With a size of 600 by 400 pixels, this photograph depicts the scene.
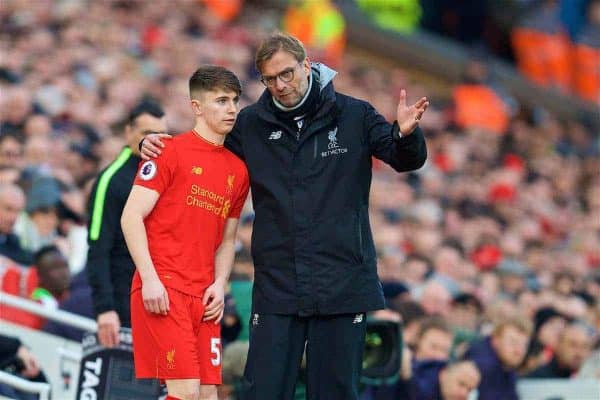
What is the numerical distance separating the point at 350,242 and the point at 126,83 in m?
8.80

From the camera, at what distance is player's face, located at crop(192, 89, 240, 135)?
6.24m

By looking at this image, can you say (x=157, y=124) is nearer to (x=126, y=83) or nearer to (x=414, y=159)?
(x=414, y=159)

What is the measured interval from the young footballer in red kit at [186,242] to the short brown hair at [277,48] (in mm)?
188

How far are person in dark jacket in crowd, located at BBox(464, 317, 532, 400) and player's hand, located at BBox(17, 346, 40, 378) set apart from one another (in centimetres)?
285

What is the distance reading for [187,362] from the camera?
20.0ft

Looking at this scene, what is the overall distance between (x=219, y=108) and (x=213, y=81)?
0.39 ft

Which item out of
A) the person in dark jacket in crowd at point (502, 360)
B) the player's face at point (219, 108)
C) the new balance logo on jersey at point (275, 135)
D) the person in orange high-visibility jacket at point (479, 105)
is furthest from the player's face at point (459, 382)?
the person in orange high-visibility jacket at point (479, 105)

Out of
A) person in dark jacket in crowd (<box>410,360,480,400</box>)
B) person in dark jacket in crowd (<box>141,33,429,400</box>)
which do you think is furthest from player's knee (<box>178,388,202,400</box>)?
person in dark jacket in crowd (<box>410,360,480,400</box>)

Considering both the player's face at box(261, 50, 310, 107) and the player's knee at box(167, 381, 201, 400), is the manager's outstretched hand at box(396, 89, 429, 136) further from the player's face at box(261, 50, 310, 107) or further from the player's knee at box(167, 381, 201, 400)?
the player's knee at box(167, 381, 201, 400)

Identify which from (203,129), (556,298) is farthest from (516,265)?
(203,129)

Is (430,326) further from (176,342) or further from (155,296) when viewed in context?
(155,296)

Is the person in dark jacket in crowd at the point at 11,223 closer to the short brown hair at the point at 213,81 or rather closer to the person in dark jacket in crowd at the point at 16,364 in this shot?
the person in dark jacket in crowd at the point at 16,364

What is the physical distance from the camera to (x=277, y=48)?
612cm

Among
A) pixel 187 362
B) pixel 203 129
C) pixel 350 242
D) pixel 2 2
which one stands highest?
pixel 2 2
